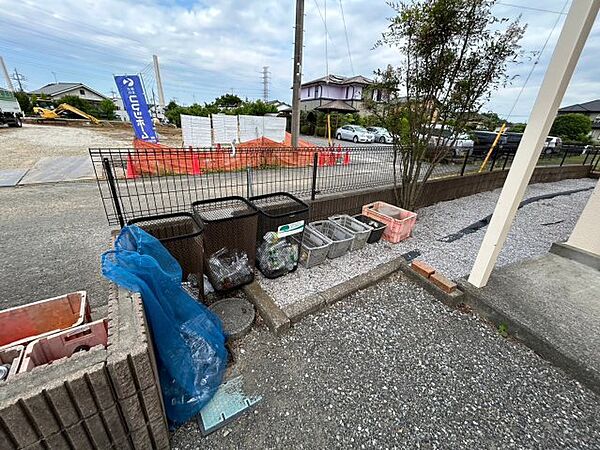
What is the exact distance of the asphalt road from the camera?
246 cm

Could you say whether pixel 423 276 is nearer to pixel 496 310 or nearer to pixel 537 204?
pixel 496 310

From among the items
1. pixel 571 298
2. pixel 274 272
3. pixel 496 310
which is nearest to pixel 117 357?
pixel 274 272

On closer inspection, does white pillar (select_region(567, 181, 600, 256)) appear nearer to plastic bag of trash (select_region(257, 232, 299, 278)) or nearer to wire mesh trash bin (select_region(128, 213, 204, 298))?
plastic bag of trash (select_region(257, 232, 299, 278))

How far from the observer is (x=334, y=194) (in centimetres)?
415

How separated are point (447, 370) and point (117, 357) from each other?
2.16 metres

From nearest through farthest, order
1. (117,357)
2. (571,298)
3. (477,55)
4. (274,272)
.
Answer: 1. (117,357)
2. (571,298)
3. (274,272)
4. (477,55)

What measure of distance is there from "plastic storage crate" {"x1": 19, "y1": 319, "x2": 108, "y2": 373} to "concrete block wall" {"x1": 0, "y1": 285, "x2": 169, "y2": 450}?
25 cm

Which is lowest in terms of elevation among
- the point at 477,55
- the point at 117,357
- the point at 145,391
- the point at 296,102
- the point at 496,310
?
the point at 496,310

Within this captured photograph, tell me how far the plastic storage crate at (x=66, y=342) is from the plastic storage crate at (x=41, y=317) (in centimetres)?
12

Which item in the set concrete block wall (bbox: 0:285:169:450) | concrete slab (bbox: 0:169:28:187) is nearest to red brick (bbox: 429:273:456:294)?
concrete block wall (bbox: 0:285:169:450)

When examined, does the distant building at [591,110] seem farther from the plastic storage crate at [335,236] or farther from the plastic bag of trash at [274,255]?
the plastic bag of trash at [274,255]

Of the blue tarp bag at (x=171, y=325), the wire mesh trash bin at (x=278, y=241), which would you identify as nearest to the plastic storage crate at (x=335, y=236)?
the wire mesh trash bin at (x=278, y=241)

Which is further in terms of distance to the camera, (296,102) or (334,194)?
(296,102)

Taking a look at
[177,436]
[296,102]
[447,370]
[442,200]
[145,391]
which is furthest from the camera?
[296,102]
